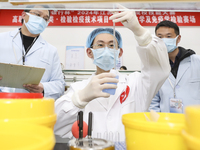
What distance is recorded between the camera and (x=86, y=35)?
14.8 feet

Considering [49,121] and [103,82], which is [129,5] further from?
[49,121]

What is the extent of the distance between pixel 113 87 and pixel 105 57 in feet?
1.95

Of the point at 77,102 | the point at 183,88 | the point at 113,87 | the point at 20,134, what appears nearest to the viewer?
the point at 20,134

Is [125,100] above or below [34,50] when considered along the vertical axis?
below

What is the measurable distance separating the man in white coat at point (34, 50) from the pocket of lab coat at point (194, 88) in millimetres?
1571

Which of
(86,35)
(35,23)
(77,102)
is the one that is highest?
(86,35)

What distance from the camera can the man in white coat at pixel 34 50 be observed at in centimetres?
180

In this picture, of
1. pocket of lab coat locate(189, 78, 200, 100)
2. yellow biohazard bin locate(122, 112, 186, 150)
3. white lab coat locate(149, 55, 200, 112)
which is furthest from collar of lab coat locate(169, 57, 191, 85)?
Answer: yellow biohazard bin locate(122, 112, 186, 150)

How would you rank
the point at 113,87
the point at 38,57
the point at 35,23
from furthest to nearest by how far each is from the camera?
the point at 38,57 < the point at 35,23 < the point at 113,87

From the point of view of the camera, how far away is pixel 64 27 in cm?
447

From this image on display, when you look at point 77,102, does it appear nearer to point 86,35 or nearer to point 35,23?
point 35,23

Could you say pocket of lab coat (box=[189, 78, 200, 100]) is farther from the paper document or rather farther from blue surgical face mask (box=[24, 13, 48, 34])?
blue surgical face mask (box=[24, 13, 48, 34])

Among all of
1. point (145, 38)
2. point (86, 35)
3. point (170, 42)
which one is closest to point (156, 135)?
point (145, 38)

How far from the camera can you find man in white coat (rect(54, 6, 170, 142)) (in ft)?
3.01
